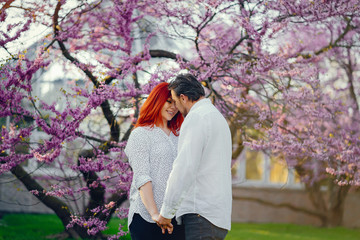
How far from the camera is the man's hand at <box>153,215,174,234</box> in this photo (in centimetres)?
273

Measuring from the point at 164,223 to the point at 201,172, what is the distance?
351 millimetres

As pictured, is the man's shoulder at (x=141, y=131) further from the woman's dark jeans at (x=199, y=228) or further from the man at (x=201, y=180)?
the woman's dark jeans at (x=199, y=228)

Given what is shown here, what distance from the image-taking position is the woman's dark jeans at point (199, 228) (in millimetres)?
2645

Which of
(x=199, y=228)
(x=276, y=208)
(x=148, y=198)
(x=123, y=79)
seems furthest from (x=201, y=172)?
(x=276, y=208)

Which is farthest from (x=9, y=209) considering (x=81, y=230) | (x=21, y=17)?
(x=21, y=17)

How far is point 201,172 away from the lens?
2682 millimetres

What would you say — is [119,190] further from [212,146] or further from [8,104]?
[212,146]

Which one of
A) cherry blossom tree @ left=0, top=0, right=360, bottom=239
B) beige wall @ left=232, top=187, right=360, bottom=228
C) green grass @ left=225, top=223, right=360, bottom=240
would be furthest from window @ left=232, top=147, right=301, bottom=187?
cherry blossom tree @ left=0, top=0, right=360, bottom=239

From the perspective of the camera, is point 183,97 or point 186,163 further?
point 183,97

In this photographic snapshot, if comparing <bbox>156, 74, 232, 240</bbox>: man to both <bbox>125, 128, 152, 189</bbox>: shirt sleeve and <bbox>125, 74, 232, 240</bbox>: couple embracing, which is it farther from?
<bbox>125, 128, 152, 189</bbox>: shirt sleeve

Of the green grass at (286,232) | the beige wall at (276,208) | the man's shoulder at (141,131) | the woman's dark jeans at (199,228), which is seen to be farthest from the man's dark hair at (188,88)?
the beige wall at (276,208)

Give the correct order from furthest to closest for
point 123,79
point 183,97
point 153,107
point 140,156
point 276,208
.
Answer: point 276,208 → point 123,79 → point 153,107 → point 140,156 → point 183,97

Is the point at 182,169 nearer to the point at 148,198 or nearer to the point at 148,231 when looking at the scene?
the point at 148,198

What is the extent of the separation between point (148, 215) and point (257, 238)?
828 centimetres
